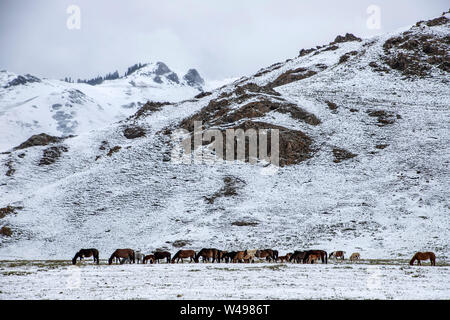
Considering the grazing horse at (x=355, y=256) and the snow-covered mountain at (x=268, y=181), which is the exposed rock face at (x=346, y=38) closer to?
the snow-covered mountain at (x=268, y=181)

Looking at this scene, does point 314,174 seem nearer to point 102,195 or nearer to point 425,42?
point 102,195

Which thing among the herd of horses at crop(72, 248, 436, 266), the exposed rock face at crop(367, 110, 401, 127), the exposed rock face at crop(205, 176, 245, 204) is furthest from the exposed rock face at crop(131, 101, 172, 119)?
the herd of horses at crop(72, 248, 436, 266)

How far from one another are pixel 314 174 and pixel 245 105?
30.0 metres

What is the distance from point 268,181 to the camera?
6450cm

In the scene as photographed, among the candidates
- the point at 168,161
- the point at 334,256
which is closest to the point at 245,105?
the point at 168,161

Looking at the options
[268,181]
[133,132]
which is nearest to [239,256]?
[268,181]

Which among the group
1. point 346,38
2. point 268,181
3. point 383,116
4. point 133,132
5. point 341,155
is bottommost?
point 268,181

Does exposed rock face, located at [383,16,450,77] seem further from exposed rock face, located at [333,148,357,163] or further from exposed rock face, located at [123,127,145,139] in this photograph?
exposed rock face, located at [123,127,145,139]

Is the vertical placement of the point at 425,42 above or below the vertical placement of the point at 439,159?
above

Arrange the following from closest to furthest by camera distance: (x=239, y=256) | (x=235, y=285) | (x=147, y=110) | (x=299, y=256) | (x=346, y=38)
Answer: (x=235, y=285)
(x=299, y=256)
(x=239, y=256)
(x=147, y=110)
(x=346, y=38)

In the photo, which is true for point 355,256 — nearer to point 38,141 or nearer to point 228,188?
point 228,188

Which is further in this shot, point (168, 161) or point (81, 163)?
point (81, 163)

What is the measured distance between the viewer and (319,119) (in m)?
86.5

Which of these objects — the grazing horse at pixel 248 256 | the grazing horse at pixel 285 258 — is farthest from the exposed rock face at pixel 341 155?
the grazing horse at pixel 248 256
